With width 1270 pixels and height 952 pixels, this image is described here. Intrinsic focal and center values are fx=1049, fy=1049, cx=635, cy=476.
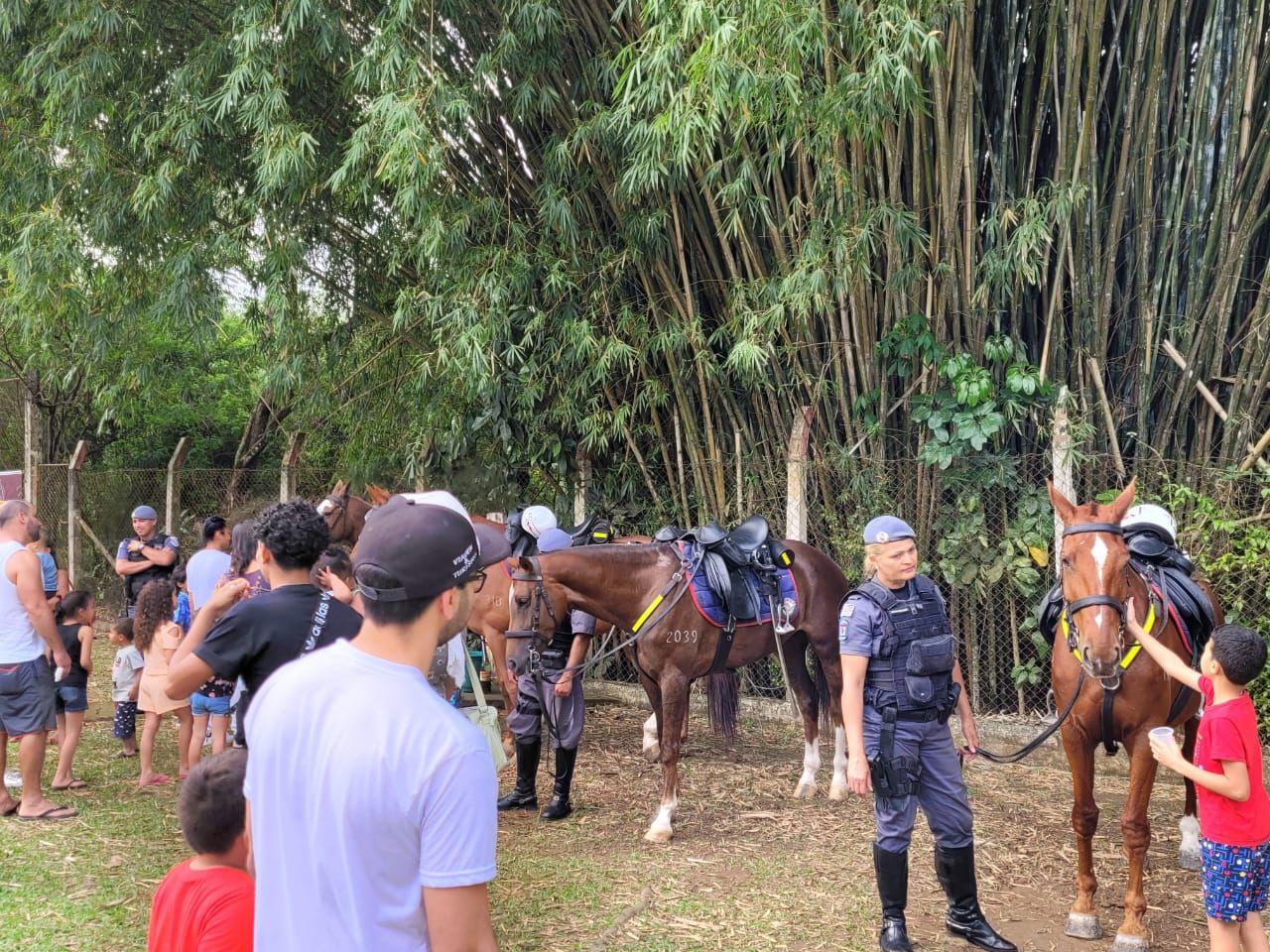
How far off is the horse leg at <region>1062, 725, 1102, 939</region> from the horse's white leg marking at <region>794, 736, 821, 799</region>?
1.94m

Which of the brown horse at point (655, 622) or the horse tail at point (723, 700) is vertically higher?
the brown horse at point (655, 622)

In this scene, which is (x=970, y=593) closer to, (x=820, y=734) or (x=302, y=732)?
(x=820, y=734)

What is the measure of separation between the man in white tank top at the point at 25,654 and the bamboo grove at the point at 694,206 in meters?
2.35

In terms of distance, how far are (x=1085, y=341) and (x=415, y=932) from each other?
611cm

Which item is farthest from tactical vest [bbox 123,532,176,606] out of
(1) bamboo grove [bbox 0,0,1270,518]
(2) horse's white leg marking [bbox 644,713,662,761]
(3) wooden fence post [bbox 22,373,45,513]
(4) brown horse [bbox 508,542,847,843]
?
(3) wooden fence post [bbox 22,373,45,513]

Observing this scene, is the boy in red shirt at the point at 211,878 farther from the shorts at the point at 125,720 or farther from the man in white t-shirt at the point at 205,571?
the shorts at the point at 125,720

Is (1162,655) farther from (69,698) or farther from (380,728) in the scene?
(69,698)

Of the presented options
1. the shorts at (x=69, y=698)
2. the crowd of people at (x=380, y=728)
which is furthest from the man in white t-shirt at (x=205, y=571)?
the shorts at (x=69, y=698)

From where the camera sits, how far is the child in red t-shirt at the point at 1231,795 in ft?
9.73

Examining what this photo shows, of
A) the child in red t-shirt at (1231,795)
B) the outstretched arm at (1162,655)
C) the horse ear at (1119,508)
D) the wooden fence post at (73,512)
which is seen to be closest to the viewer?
the child in red t-shirt at (1231,795)

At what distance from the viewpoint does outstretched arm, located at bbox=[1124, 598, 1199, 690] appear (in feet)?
10.9

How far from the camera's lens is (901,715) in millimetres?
3633

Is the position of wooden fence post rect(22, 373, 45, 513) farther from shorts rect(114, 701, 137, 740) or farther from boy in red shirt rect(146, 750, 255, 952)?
boy in red shirt rect(146, 750, 255, 952)

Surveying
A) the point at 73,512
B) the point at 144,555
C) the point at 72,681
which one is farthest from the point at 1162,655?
A: the point at 73,512
